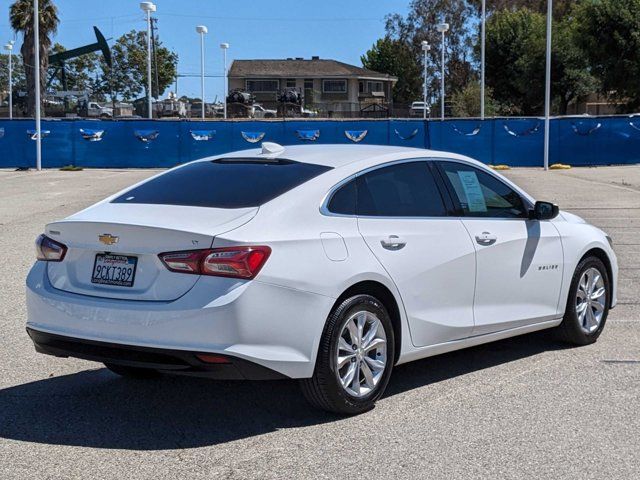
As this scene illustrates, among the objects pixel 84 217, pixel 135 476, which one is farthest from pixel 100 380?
pixel 135 476

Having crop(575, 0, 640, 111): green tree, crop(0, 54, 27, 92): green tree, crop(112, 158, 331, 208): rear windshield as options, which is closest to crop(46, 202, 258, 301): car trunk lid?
crop(112, 158, 331, 208): rear windshield

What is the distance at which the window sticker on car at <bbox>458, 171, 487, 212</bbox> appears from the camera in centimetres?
654

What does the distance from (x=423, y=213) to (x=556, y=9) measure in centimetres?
7658

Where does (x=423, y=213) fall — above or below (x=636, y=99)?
below

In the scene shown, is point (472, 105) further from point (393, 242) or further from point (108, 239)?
point (108, 239)

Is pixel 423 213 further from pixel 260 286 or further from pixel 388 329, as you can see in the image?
pixel 260 286

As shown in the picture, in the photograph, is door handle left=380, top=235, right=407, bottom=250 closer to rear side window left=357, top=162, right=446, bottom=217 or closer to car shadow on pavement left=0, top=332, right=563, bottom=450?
rear side window left=357, top=162, right=446, bottom=217

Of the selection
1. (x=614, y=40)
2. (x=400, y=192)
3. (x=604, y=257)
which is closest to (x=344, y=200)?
(x=400, y=192)

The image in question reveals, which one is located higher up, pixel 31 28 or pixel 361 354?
pixel 31 28

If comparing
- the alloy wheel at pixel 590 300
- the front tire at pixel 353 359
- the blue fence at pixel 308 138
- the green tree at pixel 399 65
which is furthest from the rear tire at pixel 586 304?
the green tree at pixel 399 65

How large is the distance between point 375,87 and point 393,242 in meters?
88.5

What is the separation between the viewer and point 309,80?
88.6 meters

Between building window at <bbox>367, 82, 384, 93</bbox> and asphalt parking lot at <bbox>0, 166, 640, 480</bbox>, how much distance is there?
85.4m

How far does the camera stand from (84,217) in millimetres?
5520
